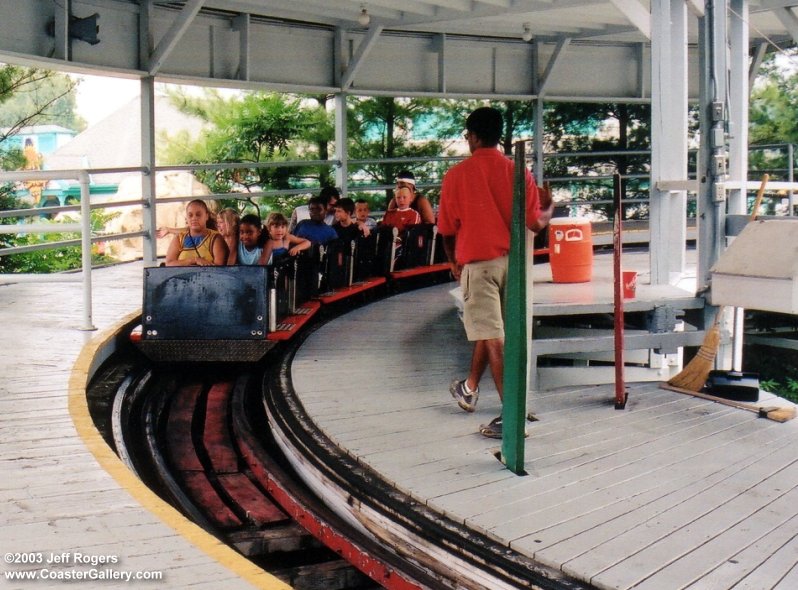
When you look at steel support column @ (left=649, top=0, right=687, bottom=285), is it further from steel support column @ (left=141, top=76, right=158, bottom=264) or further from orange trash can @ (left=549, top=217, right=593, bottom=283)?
steel support column @ (left=141, top=76, right=158, bottom=264)

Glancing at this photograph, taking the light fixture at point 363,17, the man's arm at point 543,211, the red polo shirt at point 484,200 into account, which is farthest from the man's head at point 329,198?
the man's arm at point 543,211

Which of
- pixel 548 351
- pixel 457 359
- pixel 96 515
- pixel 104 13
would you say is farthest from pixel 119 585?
pixel 104 13

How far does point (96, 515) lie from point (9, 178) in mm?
3305

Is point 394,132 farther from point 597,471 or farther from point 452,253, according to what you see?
point 597,471

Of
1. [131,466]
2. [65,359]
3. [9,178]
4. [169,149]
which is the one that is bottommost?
[131,466]

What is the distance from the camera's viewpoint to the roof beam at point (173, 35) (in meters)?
9.46

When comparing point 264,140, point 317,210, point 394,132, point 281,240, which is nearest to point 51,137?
point 264,140

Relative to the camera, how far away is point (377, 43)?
12750 millimetres

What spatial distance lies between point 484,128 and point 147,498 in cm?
207

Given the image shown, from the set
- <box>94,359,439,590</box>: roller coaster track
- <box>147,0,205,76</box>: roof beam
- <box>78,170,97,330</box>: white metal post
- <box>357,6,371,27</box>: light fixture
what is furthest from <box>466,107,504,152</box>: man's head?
<box>357,6,371,27</box>: light fixture

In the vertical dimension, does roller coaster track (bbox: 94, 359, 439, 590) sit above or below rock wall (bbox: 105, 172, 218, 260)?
below

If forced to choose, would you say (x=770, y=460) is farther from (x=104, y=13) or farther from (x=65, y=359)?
(x=104, y=13)

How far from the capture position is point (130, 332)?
664 centimetres

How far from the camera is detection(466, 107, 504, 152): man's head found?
426 cm
